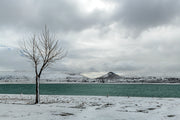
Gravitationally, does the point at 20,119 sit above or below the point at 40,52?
below

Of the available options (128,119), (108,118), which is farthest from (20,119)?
(128,119)

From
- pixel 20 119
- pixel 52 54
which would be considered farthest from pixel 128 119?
pixel 52 54

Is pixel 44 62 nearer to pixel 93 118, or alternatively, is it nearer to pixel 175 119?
pixel 93 118

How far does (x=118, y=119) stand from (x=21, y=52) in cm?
1408

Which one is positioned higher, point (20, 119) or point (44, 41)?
point (44, 41)

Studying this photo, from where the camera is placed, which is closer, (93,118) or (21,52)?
(93,118)

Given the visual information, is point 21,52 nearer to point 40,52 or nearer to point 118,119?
point 40,52

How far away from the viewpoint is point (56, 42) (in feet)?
64.5

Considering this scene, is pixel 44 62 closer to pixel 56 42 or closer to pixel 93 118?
pixel 56 42

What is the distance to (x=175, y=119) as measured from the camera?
35.3 feet

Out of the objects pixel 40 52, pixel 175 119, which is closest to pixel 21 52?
pixel 40 52

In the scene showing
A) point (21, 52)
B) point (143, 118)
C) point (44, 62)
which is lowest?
point (143, 118)

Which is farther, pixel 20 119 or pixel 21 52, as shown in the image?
pixel 21 52

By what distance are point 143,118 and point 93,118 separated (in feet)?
10.9
